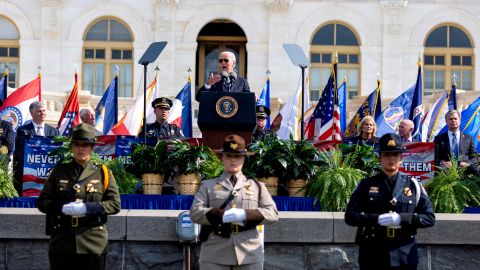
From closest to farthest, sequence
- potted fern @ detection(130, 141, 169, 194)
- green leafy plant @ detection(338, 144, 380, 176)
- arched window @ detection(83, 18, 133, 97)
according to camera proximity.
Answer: potted fern @ detection(130, 141, 169, 194), green leafy plant @ detection(338, 144, 380, 176), arched window @ detection(83, 18, 133, 97)

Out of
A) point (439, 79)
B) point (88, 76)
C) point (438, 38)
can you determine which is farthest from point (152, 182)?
point (438, 38)

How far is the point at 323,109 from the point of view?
20125 mm

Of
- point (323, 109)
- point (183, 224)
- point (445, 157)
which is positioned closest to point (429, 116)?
point (323, 109)

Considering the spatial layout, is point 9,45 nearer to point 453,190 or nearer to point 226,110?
point 226,110

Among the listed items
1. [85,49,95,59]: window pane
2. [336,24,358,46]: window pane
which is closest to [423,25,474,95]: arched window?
[336,24,358,46]: window pane

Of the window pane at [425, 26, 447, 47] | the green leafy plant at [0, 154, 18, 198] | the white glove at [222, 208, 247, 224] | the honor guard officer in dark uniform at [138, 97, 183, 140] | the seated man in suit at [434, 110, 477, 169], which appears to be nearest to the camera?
the white glove at [222, 208, 247, 224]

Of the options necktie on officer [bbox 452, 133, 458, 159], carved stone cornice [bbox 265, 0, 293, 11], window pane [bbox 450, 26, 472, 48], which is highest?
carved stone cornice [bbox 265, 0, 293, 11]

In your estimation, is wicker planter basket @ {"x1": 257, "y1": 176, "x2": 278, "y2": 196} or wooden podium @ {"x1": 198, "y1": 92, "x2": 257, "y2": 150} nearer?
wicker planter basket @ {"x1": 257, "y1": 176, "x2": 278, "y2": 196}

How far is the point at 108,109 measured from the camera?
870 inches

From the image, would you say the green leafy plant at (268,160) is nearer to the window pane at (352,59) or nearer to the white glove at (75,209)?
the white glove at (75,209)

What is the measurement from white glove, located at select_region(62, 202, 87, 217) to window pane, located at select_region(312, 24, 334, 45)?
27.3 m

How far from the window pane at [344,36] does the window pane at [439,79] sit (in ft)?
10.2

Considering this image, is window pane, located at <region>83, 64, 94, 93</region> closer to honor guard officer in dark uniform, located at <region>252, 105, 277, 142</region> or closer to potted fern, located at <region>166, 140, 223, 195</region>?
honor guard officer in dark uniform, located at <region>252, 105, 277, 142</region>

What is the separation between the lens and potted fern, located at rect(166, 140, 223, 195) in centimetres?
1241
